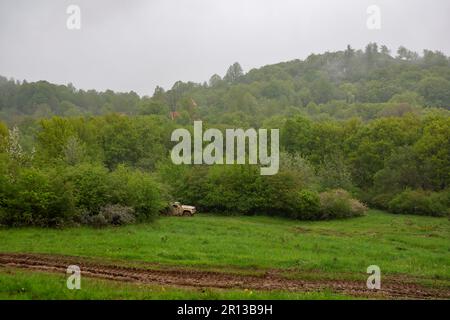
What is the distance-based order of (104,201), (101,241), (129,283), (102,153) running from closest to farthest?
(129,283) → (101,241) → (104,201) → (102,153)

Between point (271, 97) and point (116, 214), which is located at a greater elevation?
point (271, 97)

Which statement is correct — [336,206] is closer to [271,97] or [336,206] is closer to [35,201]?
[35,201]

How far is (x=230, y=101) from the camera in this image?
141 metres

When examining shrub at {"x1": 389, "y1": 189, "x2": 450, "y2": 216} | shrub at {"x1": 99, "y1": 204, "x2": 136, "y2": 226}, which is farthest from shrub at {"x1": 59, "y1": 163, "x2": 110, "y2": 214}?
shrub at {"x1": 389, "y1": 189, "x2": 450, "y2": 216}

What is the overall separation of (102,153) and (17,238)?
4562 centimetres

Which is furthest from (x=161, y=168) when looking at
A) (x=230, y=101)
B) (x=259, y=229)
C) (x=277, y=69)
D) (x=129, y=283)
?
(x=277, y=69)

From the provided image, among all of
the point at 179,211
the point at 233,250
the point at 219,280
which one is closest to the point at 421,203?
the point at 179,211

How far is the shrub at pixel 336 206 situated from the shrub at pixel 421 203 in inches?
332

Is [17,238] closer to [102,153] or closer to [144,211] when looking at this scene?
[144,211]

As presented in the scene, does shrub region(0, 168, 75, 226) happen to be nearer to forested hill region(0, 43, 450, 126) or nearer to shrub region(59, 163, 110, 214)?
shrub region(59, 163, 110, 214)

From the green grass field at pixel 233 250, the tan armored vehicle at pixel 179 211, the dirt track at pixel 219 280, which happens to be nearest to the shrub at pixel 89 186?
the green grass field at pixel 233 250

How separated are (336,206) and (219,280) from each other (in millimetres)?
30494

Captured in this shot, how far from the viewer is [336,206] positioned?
151 ft

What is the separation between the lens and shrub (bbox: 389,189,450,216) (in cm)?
4887
